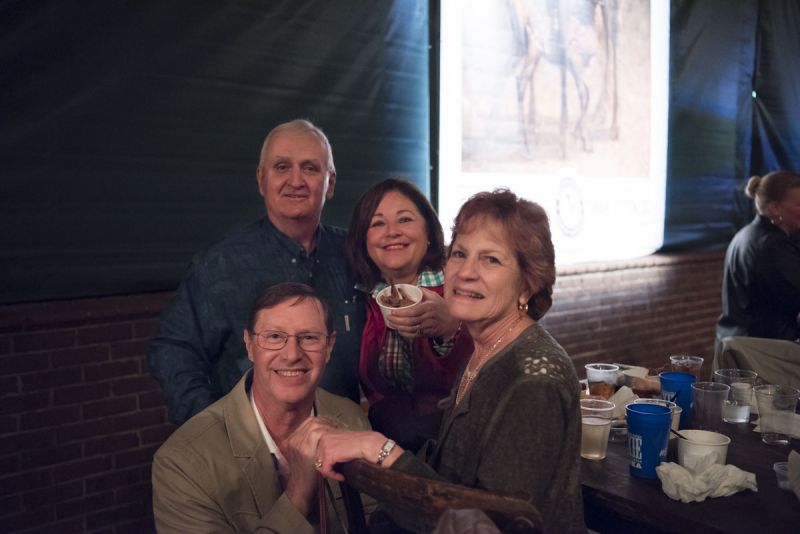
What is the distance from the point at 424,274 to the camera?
234 centimetres

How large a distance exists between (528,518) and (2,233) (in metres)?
2.59

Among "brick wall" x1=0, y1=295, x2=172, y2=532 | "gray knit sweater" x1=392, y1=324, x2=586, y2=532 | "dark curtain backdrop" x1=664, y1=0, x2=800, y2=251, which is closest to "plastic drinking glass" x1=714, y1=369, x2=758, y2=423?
"gray knit sweater" x1=392, y1=324, x2=586, y2=532

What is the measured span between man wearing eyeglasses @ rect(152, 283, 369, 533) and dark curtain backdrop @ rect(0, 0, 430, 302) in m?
1.52

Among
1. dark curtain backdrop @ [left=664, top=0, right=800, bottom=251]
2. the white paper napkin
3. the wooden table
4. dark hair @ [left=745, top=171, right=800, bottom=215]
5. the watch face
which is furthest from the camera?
dark curtain backdrop @ [left=664, top=0, right=800, bottom=251]

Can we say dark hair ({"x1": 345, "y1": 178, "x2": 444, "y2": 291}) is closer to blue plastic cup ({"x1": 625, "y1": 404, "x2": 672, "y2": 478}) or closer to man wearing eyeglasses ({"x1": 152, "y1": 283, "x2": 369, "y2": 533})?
man wearing eyeglasses ({"x1": 152, "y1": 283, "x2": 369, "y2": 533})

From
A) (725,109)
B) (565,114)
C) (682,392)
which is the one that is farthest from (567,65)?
(682,392)

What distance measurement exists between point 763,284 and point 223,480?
3.45 meters

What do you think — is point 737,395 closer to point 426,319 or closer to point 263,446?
point 426,319

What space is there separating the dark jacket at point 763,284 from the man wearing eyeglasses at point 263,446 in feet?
9.86

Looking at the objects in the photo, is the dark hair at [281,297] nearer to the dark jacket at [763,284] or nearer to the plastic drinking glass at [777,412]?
the plastic drinking glass at [777,412]

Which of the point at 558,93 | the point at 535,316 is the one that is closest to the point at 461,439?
the point at 535,316

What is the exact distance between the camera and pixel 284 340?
183cm

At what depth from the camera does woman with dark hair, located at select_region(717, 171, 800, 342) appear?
3848mm

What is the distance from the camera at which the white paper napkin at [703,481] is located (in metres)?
1.69
